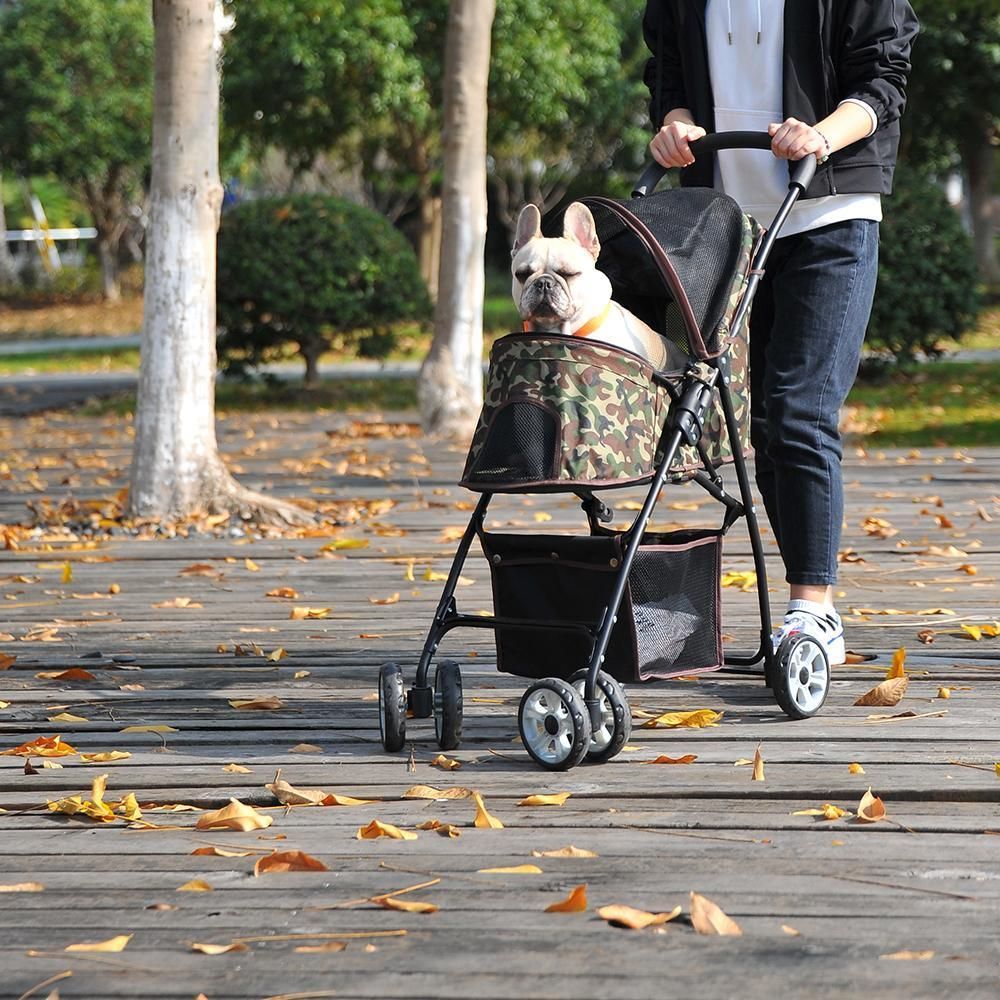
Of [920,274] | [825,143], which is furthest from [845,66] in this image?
[920,274]

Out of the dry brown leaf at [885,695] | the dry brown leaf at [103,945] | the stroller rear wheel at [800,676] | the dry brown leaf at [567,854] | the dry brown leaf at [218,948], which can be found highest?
the stroller rear wheel at [800,676]

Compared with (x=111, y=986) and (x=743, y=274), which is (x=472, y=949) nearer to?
(x=111, y=986)

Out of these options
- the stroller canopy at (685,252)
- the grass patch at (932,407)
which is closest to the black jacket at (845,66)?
the stroller canopy at (685,252)

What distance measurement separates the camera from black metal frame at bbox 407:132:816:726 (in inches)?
142

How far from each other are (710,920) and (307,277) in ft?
39.1

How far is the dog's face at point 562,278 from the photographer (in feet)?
11.7

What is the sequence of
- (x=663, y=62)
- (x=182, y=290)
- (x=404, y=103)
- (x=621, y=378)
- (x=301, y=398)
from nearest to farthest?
(x=621, y=378), (x=663, y=62), (x=182, y=290), (x=301, y=398), (x=404, y=103)

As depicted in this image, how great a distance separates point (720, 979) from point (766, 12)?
2.56 m

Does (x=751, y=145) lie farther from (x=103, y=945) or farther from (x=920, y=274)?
(x=920, y=274)

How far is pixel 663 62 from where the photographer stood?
178 inches

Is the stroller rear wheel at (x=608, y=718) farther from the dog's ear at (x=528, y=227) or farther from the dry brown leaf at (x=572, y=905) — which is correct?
the dog's ear at (x=528, y=227)

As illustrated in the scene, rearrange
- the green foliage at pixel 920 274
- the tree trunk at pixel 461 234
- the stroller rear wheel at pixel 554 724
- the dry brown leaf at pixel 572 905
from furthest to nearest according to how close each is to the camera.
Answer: the green foliage at pixel 920 274 < the tree trunk at pixel 461 234 < the stroller rear wheel at pixel 554 724 < the dry brown leaf at pixel 572 905

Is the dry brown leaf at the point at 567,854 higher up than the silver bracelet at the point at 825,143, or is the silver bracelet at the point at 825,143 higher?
the silver bracelet at the point at 825,143

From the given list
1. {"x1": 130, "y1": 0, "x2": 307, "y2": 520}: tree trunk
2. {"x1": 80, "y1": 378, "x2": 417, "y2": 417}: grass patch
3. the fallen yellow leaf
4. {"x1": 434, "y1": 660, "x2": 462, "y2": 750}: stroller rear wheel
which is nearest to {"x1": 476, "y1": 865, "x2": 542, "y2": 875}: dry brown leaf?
{"x1": 434, "y1": 660, "x2": 462, "y2": 750}: stroller rear wheel
